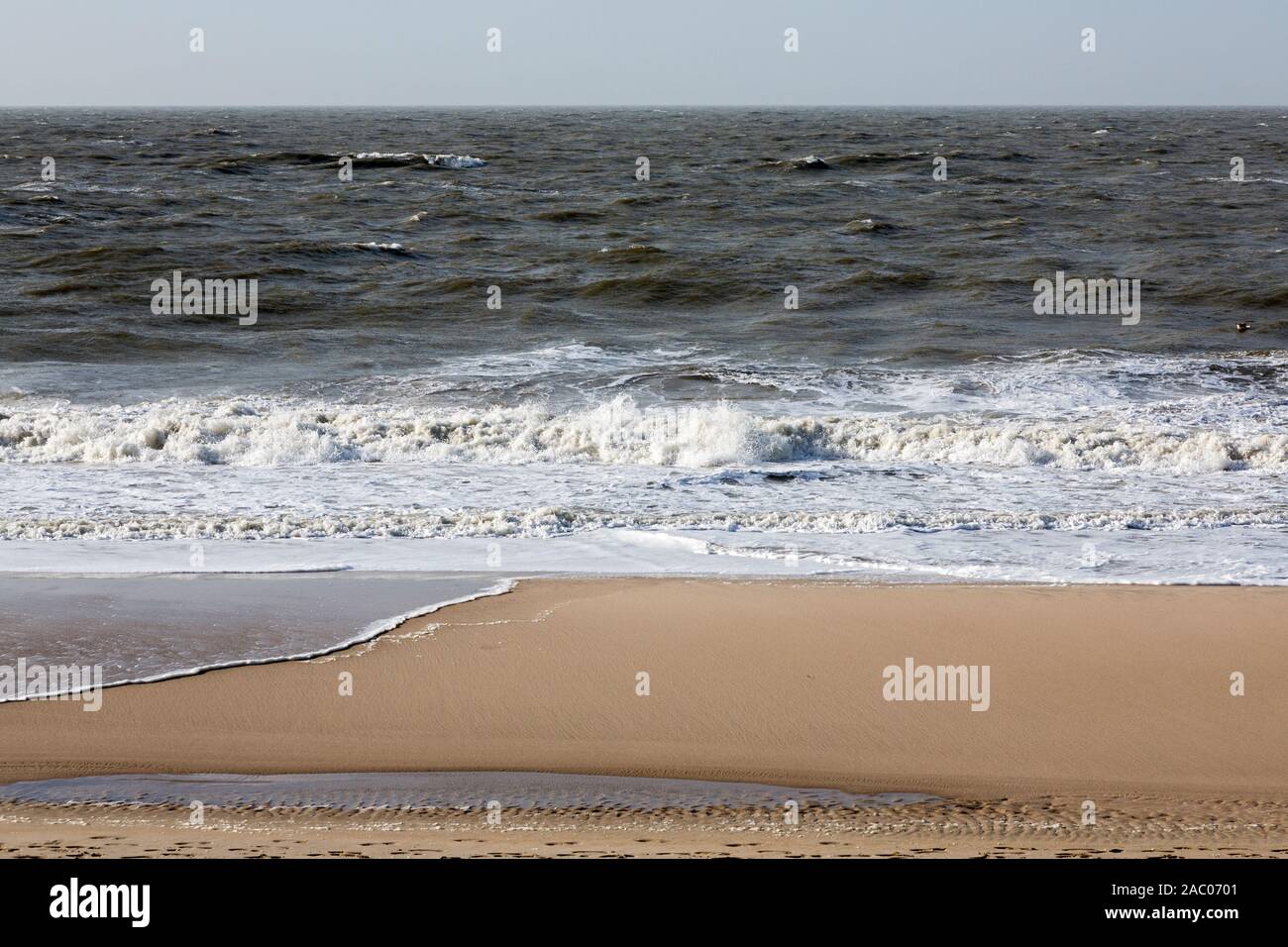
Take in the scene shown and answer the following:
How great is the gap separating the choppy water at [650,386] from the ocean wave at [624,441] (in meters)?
0.04

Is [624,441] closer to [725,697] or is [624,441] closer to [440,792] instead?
[725,697]

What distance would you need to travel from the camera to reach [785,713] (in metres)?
6.01

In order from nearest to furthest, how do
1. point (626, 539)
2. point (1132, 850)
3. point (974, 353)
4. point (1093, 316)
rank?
point (1132, 850) → point (626, 539) → point (974, 353) → point (1093, 316)

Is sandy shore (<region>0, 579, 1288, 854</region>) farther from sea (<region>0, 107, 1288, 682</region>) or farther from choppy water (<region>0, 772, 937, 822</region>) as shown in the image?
sea (<region>0, 107, 1288, 682</region>)

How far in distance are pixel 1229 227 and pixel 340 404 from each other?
25.0 metres

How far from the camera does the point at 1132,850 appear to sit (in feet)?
14.3

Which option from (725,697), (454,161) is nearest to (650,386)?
(725,697)

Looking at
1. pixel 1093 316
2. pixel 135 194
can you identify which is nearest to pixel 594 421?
pixel 1093 316

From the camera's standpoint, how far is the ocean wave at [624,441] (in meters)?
12.4

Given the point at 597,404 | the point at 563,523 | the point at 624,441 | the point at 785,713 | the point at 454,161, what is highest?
the point at 454,161

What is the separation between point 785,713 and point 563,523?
424 centimetres

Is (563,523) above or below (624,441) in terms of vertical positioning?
below

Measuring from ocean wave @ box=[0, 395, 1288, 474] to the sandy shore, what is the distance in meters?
4.75
